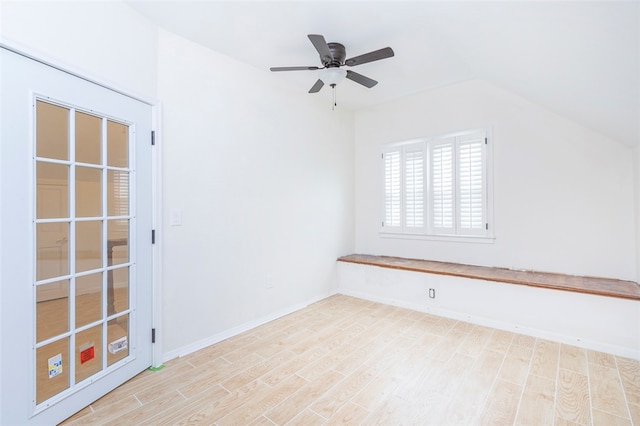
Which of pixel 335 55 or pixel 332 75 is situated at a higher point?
pixel 335 55

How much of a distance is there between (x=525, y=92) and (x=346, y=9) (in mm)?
2161

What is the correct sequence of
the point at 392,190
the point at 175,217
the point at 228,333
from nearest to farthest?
the point at 175,217, the point at 228,333, the point at 392,190

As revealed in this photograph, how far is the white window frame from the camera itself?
366 centimetres

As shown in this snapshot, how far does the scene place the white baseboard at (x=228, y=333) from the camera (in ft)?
8.47

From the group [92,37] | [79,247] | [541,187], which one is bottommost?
[79,247]

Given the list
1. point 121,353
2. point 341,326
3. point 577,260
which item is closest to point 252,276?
point 341,326

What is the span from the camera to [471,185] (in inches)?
148

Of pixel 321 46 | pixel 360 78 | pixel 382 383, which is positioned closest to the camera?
pixel 382 383

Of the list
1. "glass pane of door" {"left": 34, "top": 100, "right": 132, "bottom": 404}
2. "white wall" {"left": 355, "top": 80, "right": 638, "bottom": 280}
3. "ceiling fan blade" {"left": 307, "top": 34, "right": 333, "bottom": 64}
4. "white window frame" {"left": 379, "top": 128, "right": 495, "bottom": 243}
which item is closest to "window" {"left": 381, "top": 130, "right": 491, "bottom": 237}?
"white window frame" {"left": 379, "top": 128, "right": 495, "bottom": 243}

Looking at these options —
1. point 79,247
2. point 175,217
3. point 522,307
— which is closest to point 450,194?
point 522,307

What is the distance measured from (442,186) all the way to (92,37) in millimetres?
3853

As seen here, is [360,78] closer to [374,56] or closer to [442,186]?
[374,56]

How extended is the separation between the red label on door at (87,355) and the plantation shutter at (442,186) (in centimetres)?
380

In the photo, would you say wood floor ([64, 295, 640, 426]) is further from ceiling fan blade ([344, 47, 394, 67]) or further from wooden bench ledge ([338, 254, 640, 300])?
ceiling fan blade ([344, 47, 394, 67])
